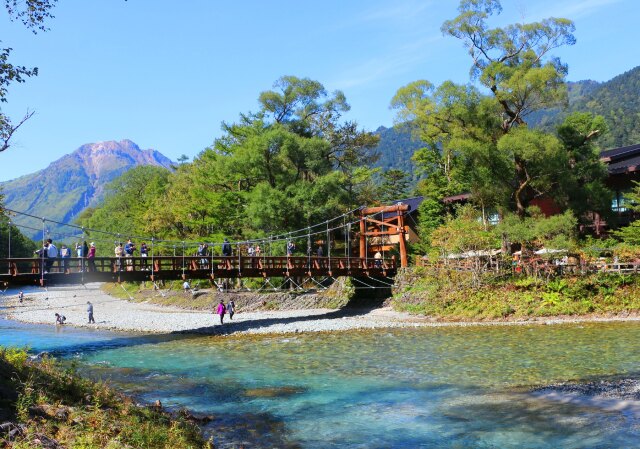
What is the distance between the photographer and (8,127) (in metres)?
11.9

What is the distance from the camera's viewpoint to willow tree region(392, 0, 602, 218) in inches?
1069

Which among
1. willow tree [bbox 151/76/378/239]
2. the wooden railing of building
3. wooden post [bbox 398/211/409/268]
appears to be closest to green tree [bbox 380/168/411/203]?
willow tree [bbox 151/76/378/239]

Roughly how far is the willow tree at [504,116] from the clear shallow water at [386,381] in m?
10.3

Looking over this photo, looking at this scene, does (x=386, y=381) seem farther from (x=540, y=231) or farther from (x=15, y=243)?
(x=15, y=243)

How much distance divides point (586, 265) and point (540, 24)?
1364cm

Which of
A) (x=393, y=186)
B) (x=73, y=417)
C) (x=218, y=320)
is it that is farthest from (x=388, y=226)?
(x=73, y=417)

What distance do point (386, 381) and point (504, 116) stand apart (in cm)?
2149

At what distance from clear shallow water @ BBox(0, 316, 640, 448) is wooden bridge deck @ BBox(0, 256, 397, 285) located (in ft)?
9.71

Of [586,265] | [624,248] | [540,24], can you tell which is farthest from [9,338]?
[540,24]

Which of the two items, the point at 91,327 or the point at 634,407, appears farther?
the point at 91,327

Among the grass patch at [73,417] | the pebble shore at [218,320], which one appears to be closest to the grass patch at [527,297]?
the pebble shore at [218,320]

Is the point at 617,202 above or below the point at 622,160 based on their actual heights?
below

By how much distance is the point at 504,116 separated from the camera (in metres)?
29.9

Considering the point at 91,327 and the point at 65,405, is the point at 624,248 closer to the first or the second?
the point at 65,405
